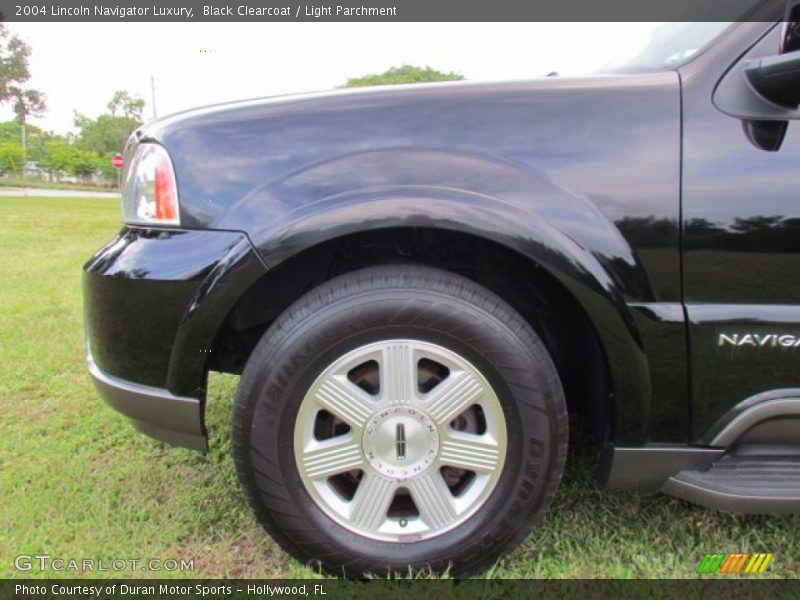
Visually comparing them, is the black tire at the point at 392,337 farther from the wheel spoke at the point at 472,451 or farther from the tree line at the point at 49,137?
the tree line at the point at 49,137

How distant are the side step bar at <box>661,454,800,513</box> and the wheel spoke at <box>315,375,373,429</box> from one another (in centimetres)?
88

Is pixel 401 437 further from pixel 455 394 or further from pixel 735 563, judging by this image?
pixel 735 563

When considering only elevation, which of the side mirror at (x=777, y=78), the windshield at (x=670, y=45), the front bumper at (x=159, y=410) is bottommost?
the front bumper at (x=159, y=410)

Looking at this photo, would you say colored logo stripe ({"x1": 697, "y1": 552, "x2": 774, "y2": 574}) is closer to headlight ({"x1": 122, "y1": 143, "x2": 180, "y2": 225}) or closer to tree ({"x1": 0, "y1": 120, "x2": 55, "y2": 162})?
headlight ({"x1": 122, "y1": 143, "x2": 180, "y2": 225})

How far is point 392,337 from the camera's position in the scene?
1.72 m

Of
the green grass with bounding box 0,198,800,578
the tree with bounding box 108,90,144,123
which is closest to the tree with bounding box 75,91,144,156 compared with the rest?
the tree with bounding box 108,90,144,123

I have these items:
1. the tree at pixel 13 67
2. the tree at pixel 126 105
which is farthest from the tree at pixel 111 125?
the tree at pixel 13 67

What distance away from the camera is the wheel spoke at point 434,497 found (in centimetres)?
178

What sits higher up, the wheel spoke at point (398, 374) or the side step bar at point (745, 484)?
the wheel spoke at point (398, 374)

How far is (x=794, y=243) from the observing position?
163cm

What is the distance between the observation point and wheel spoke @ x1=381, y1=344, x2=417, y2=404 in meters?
1.73

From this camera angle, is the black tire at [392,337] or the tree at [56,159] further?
the tree at [56,159]

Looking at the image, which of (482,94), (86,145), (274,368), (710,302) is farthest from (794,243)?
(86,145)

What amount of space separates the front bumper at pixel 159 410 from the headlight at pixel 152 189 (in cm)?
50
